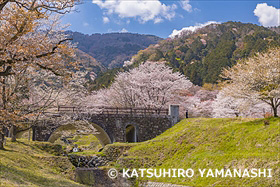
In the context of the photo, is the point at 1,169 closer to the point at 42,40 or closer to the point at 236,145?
the point at 42,40

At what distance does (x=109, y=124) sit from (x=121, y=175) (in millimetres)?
8157

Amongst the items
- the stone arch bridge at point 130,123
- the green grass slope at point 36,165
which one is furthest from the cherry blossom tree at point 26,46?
the stone arch bridge at point 130,123

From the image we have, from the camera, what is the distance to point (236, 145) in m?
14.1

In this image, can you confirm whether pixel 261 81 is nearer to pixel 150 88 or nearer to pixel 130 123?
pixel 130 123

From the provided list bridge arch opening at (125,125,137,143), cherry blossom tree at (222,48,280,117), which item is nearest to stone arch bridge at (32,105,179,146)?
bridge arch opening at (125,125,137,143)

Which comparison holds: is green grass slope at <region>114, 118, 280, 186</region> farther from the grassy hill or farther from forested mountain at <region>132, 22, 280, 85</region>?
forested mountain at <region>132, 22, 280, 85</region>

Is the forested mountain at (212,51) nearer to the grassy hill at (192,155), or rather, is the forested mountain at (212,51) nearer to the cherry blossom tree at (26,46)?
the grassy hill at (192,155)

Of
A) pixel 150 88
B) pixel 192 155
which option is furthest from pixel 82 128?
pixel 150 88

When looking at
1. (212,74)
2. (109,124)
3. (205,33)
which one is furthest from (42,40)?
(205,33)

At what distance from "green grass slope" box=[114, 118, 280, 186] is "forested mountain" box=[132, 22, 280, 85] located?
34206mm

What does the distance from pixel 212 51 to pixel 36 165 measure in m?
66.6

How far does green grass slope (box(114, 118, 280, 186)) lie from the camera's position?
1126 cm

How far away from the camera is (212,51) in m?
73.1

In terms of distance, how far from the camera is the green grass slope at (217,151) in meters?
11.3
